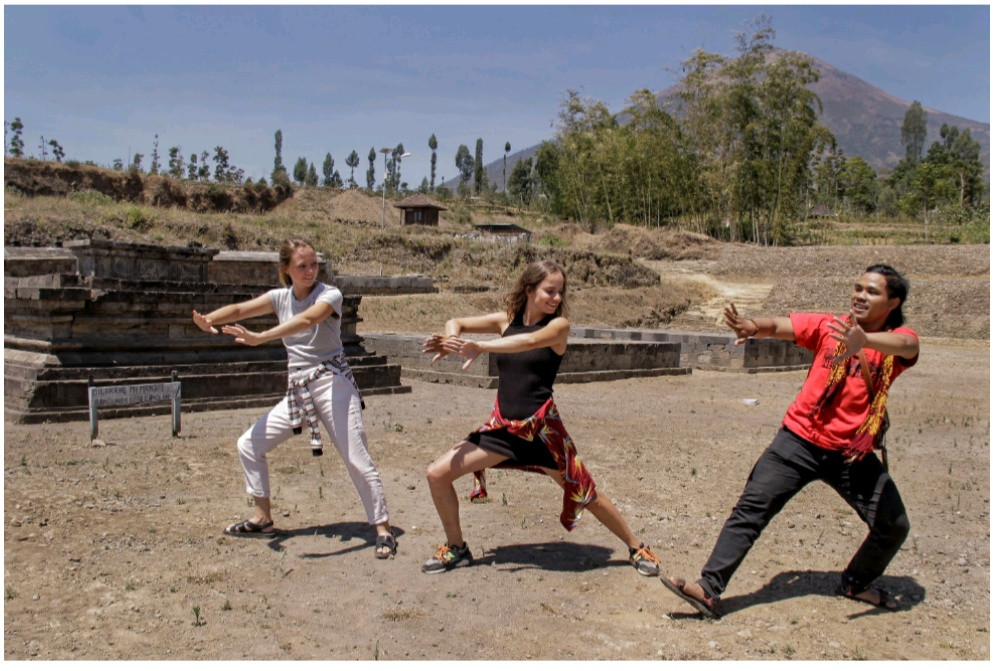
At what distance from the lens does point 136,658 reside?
3170mm

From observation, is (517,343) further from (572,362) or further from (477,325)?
(572,362)

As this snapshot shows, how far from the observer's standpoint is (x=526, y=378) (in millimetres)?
4074

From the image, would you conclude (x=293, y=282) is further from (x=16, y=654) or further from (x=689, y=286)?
(x=689, y=286)

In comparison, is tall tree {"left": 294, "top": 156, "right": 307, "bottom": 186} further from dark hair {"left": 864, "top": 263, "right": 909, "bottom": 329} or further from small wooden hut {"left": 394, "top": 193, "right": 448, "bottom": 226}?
dark hair {"left": 864, "top": 263, "right": 909, "bottom": 329}

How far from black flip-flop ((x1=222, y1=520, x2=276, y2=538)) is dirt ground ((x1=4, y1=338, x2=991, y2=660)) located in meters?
0.08

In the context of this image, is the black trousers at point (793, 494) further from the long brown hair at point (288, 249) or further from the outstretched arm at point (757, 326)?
Answer: the long brown hair at point (288, 249)

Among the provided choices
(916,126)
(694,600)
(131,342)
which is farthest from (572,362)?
(916,126)

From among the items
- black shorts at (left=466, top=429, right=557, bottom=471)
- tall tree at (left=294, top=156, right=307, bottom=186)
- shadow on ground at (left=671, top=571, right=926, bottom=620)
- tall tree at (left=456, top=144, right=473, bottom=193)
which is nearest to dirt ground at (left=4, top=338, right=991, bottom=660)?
shadow on ground at (left=671, top=571, right=926, bottom=620)

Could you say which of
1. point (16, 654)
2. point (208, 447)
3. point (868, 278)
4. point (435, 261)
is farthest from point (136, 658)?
point (435, 261)

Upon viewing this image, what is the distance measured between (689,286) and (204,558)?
3067 centimetres

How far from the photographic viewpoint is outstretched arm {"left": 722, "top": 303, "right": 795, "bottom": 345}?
3670 millimetres

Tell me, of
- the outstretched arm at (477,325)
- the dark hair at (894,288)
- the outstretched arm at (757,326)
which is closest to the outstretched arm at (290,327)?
the outstretched arm at (477,325)

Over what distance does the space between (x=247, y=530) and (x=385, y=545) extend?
2.65 ft

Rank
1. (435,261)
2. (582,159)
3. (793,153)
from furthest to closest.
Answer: (582,159) → (793,153) → (435,261)
